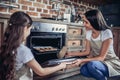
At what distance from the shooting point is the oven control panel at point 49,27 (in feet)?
8.47

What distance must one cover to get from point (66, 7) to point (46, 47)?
1.32 meters

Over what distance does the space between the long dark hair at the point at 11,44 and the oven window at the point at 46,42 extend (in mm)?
1178

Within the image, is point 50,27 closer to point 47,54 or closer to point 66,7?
point 47,54

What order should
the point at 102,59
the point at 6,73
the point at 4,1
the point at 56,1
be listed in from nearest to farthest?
1. the point at 6,73
2. the point at 102,59
3. the point at 4,1
4. the point at 56,1

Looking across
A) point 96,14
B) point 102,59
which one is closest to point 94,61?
point 102,59

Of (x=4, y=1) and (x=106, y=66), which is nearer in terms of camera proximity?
(x=106, y=66)

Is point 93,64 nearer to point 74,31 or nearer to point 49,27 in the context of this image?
point 49,27

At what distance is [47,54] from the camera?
2.82 metres

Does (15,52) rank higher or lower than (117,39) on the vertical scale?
higher

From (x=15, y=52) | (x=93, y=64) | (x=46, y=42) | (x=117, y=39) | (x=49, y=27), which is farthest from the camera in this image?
(x=117, y=39)

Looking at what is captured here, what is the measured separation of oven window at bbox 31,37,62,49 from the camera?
2.69 meters

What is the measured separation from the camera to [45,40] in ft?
9.44

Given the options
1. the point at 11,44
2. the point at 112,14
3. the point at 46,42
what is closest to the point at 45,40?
the point at 46,42

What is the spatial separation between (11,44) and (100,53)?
1065 mm
